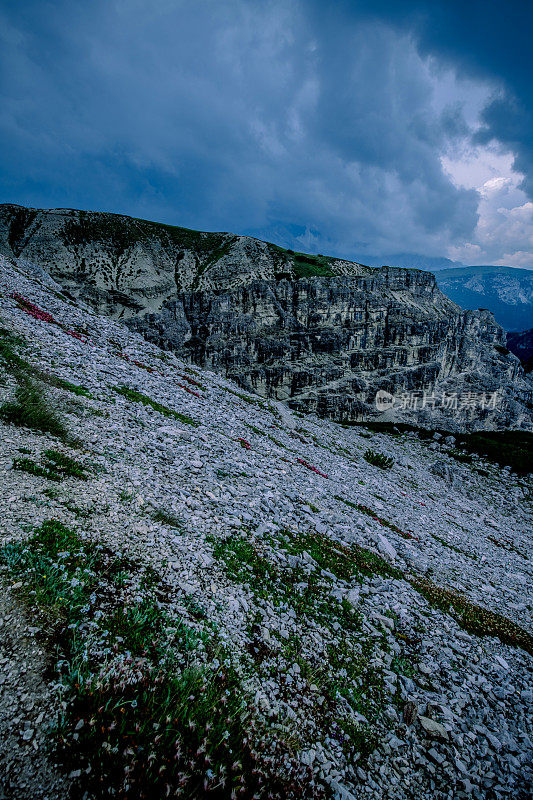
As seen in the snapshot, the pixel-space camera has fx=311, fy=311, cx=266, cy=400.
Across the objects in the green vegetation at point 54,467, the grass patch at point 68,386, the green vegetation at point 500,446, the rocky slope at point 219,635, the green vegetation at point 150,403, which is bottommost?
the green vegetation at point 500,446

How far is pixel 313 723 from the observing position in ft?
16.6

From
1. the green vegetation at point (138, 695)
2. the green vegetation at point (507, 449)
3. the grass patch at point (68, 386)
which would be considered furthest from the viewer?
the green vegetation at point (507, 449)

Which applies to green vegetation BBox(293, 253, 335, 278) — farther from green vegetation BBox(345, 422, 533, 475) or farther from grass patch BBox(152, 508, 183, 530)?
grass patch BBox(152, 508, 183, 530)

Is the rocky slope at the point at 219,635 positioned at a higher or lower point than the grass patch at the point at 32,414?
lower

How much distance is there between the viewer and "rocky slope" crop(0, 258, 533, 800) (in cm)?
372

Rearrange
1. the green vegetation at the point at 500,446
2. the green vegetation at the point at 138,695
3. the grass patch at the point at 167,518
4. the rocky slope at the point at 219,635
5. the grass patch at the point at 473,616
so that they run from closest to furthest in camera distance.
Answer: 1. the green vegetation at the point at 138,695
2. the rocky slope at the point at 219,635
3. the grass patch at the point at 167,518
4. the grass patch at the point at 473,616
5. the green vegetation at the point at 500,446

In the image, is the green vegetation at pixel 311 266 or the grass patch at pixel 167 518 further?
the green vegetation at pixel 311 266

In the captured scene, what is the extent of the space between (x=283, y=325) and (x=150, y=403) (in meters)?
103

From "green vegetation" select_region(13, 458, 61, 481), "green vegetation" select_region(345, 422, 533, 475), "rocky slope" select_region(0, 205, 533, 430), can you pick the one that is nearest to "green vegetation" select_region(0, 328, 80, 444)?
"green vegetation" select_region(13, 458, 61, 481)

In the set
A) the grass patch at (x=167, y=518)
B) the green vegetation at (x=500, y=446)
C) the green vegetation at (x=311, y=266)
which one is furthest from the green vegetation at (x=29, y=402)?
the green vegetation at (x=311, y=266)

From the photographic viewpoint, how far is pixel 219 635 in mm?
5836

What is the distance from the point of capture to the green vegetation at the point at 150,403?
17844 millimetres

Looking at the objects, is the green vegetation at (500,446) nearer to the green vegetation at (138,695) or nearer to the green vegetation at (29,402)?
the green vegetation at (138,695)

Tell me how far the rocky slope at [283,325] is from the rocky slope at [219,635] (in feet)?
325
